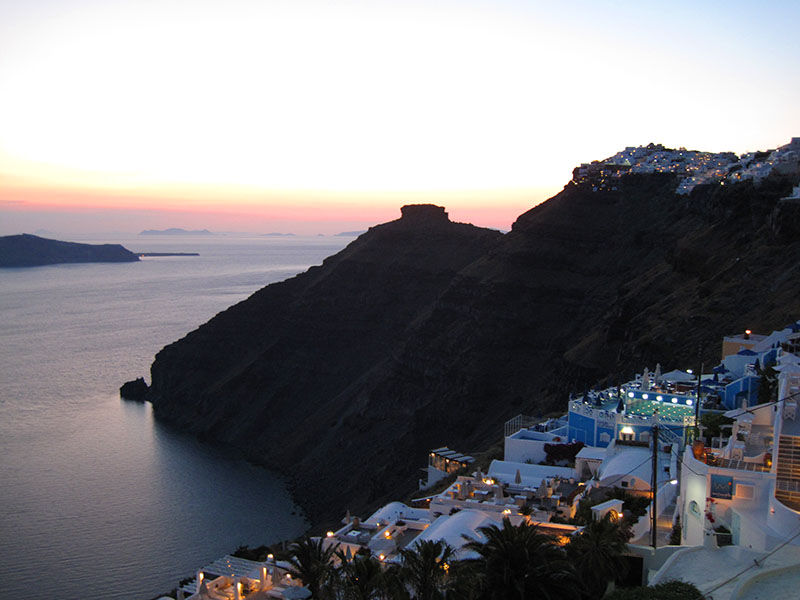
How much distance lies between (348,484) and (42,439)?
33796mm

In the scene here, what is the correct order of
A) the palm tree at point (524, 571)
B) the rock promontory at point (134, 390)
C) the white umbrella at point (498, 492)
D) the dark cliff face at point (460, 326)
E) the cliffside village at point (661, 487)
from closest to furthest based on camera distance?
the palm tree at point (524, 571)
the cliffside village at point (661, 487)
the white umbrella at point (498, 492)
the dark cliff face at point (460, 326)
the rock promontory at point (134, 390)

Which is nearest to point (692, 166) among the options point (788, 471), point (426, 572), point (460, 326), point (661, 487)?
point (460, 326)

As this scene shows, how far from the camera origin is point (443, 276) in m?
104

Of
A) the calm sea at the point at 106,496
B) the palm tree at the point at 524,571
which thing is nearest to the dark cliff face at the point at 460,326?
the calm sea at the point at 106,496

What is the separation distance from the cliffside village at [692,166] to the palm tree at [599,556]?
57902mm

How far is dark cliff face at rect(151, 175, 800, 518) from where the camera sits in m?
60.2

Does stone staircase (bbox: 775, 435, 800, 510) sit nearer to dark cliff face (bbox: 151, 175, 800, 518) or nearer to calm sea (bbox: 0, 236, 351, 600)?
dark cliff face (bbox: 151, 175, 800, 518)

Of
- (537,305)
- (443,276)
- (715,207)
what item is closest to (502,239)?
(443,276)

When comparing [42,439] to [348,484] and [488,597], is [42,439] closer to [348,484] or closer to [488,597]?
[348,484]

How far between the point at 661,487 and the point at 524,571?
406 inches

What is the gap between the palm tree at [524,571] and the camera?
1991 cm

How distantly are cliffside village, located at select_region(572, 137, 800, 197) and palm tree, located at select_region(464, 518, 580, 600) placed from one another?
2352 inches

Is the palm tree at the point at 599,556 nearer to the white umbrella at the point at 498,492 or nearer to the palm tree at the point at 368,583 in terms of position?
the palm tree at the point at 368,583

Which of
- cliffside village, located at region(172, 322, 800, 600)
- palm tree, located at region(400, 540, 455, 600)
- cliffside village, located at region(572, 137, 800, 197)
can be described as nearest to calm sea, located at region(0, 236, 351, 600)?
cliffside village, located at region(172, 322, 800, 600)
